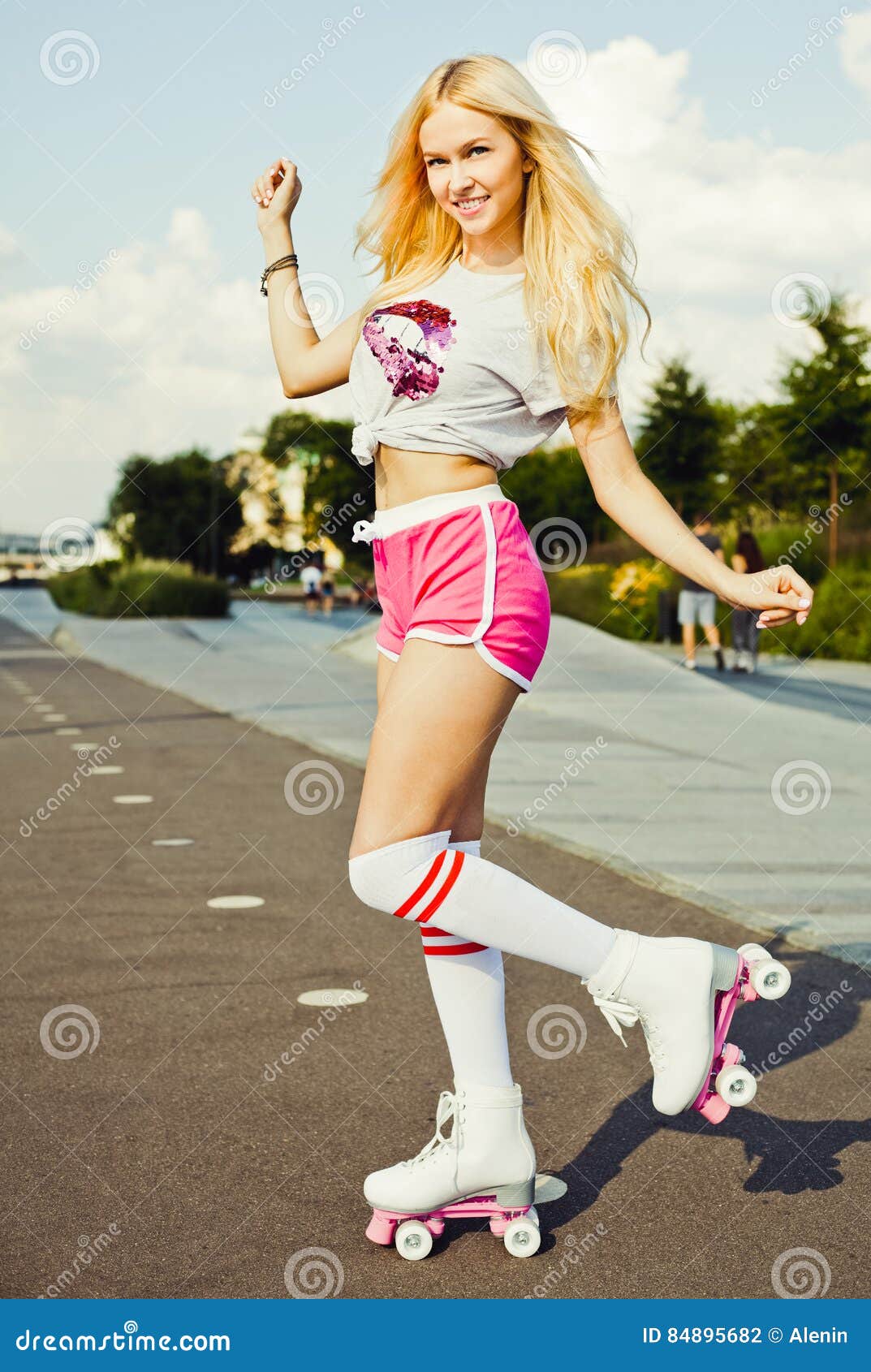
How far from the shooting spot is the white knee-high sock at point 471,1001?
253cm

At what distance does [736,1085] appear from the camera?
8.18 ft

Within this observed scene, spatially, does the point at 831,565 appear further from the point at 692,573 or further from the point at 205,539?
the point at 205,539

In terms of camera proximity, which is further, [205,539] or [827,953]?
[205,539]

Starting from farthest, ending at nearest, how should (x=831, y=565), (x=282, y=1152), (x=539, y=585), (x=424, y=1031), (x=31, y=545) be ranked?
(x=31, y=545), (x=831, y=565), (x=424, y=1031), (x=282, y=1152), (x=539, y=585)

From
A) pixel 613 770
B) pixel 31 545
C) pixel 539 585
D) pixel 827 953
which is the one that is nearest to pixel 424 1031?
pixel 827 953

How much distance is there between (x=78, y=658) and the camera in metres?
22.1

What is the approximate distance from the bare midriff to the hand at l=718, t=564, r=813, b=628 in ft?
1.49

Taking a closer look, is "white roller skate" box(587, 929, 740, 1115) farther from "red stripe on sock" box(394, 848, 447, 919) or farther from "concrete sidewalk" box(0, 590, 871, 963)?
"concrete sidewalk" box(0, 590, 871, 963)

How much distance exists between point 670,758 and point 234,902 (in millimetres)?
4691

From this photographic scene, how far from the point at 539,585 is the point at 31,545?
83.8 m
